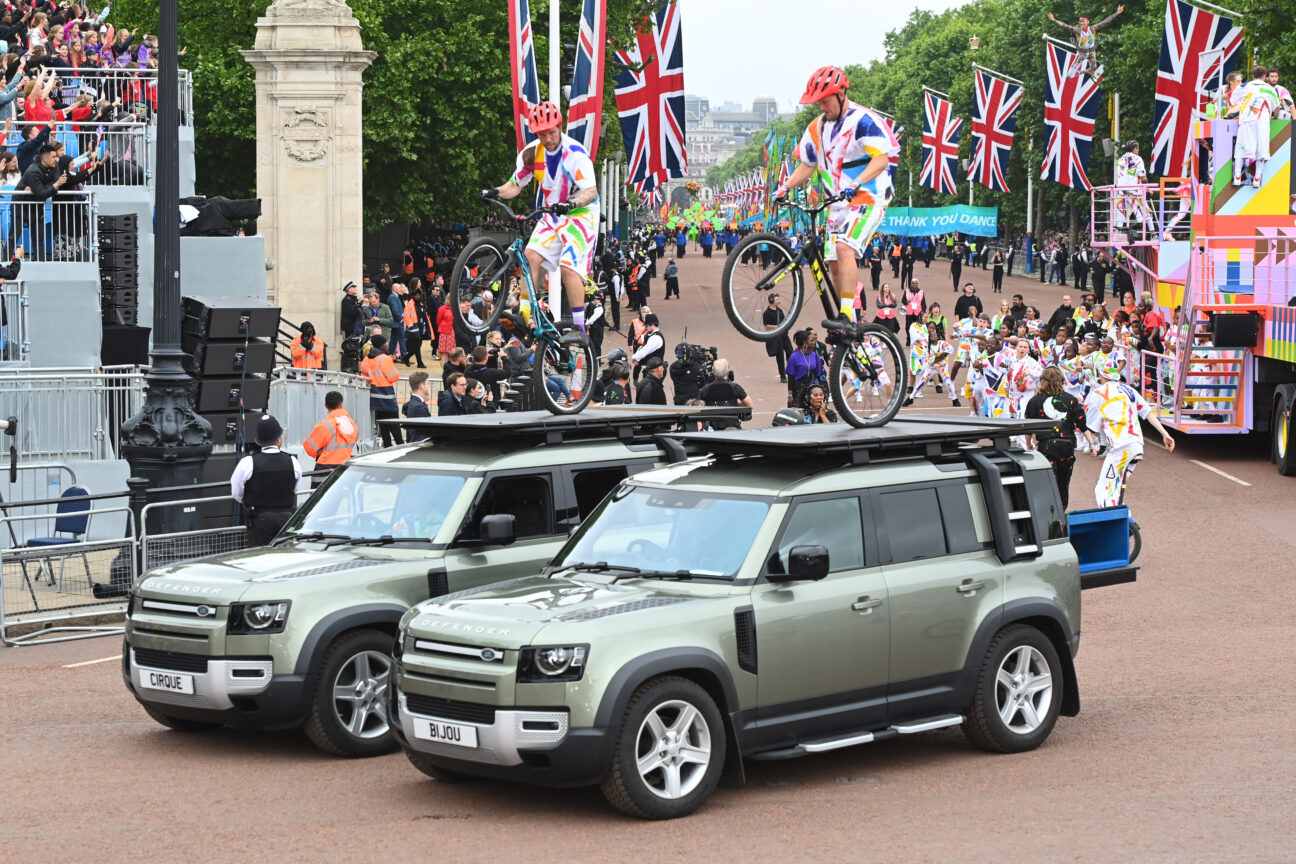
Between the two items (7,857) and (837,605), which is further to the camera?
(837,605)

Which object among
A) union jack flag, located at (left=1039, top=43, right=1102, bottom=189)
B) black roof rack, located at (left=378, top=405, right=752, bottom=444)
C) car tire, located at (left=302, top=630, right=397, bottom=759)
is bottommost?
car tire, located at (left=302, top=630, right=397, bottom=759)

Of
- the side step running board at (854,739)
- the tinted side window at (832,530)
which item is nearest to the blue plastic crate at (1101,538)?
the side step running board at (854,739)

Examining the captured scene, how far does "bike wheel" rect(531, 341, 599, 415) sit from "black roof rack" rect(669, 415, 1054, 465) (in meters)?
1.97

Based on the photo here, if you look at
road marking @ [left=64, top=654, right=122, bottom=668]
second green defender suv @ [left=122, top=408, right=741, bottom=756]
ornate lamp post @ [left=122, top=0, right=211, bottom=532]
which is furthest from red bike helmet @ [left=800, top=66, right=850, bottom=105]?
road marking @ [left=64, top=654, right=122, bottom=668]

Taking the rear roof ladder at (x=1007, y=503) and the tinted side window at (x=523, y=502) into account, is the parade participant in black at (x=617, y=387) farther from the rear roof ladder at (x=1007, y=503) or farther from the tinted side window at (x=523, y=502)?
the rear roof ladder at (x=1007, y=503)

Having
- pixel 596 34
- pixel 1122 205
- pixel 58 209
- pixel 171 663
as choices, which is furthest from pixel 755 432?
pixel 1122 205

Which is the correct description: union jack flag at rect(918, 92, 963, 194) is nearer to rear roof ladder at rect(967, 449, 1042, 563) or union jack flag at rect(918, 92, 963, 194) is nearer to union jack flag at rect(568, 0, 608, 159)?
union jack flag at rect(568, 0, 608, 159)

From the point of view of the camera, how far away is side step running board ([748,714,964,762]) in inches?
385

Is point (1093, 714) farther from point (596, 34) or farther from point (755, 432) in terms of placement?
point (596, 34)

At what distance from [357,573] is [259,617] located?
26.3 inches

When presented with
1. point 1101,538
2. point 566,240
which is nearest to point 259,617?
point 566,240

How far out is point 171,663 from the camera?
10.9 metres

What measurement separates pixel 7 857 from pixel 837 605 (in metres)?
4.44

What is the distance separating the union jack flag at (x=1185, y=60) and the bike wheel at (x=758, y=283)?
27.8m
